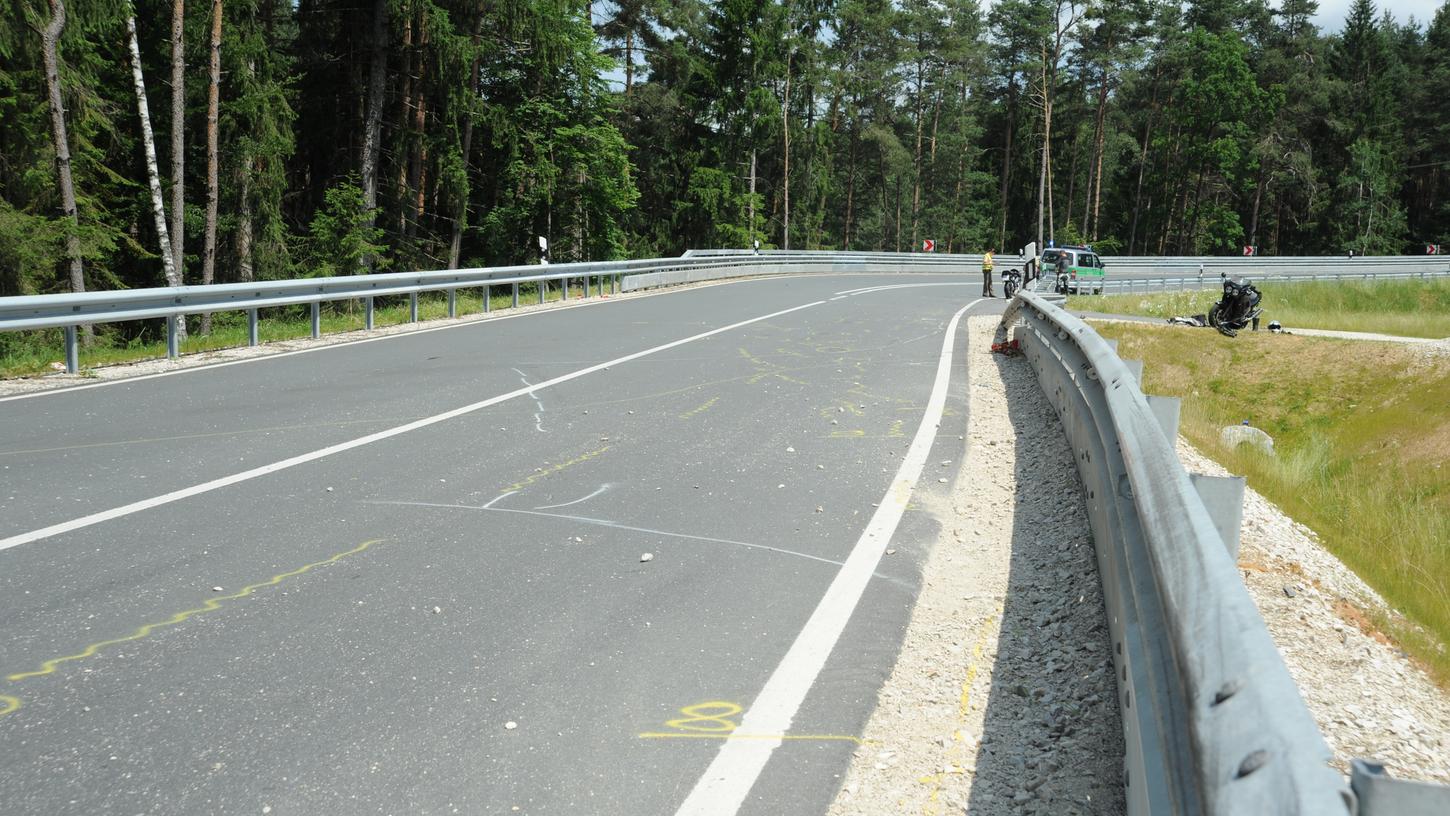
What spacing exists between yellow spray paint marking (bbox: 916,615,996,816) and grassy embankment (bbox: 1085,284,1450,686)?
184 cm

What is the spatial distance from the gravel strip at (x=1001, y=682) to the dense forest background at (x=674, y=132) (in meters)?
26.0

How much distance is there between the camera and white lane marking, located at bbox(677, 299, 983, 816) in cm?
362

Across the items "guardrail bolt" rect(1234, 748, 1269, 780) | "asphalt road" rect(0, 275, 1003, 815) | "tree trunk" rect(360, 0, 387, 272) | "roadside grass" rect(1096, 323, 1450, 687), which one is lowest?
"roadside grass" rect(1096, 323, 1450, 687)

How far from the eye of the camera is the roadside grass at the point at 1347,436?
7410mm

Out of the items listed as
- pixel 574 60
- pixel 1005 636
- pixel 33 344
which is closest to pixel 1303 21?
pixel 574 60

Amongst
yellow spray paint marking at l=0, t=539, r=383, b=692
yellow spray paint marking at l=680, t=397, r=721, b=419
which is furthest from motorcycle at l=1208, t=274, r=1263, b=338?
yellow spray paint marking at l=0, t=539, r=383, b=692

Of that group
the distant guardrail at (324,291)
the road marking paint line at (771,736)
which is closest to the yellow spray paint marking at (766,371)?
the distant guardrail at (324,291)

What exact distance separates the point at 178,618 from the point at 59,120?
2599 cm

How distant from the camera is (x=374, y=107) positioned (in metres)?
33.9

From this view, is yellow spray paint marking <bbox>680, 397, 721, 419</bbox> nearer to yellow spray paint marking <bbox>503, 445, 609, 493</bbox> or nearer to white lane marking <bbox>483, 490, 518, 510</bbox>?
yellow spray paint marking <bbox>503, 445, 609, 493</bbox>

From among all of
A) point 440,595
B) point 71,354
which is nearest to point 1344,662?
point 440,595

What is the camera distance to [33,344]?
26.2 m

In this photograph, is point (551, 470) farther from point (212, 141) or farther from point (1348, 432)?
point (212, 141)

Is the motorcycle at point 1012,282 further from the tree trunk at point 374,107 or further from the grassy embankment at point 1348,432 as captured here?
the tree trunk at point 374,107
